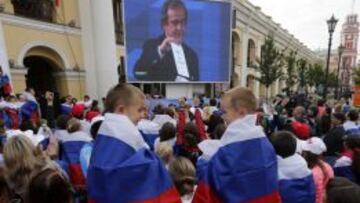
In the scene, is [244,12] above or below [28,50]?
above

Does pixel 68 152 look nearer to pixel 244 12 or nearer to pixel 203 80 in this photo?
pixel 203 80

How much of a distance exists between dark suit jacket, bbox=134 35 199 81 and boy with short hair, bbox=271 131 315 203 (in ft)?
44.1

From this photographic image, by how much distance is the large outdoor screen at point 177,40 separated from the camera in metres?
15.5

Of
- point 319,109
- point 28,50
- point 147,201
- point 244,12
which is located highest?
point 244,12

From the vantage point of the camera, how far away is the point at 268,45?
27.6 meters

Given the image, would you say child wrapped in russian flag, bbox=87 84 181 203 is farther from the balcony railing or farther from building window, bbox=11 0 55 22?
the balcony railing

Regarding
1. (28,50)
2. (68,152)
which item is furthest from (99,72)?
(68,152)

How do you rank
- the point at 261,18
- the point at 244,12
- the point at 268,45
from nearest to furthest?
the point at 268,45, the point at 244,12, the point at 261,18

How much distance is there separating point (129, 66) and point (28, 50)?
4.83 m

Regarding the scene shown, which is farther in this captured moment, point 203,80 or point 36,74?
point 203,80

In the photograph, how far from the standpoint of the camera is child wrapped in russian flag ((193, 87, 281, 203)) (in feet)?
5.93

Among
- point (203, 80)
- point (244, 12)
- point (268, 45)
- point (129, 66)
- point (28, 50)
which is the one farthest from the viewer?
point (244, 12)

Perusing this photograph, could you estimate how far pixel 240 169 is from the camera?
1.81m

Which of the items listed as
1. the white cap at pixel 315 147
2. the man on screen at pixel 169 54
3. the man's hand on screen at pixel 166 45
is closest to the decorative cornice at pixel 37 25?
the man on screen at pixel 169 54
